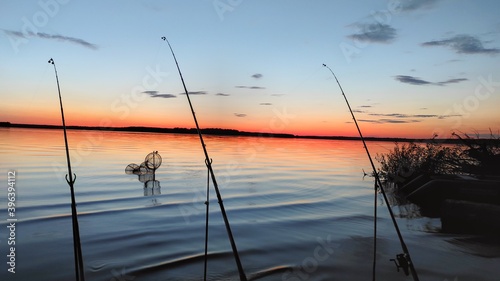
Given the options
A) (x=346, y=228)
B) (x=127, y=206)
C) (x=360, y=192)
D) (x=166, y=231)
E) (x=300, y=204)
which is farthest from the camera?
(x=360, y=192)

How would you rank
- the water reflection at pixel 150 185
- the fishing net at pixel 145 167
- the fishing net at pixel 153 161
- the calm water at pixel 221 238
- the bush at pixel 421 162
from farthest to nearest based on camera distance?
the fishing net at pixel 145 167, the fishing net at pixel 153 161, the bush at pixel 421 162, the water reflection at pixel 150 185, the calm water at pixel 221 238

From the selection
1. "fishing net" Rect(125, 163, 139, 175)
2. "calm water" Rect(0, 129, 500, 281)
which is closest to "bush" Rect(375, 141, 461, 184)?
"calm water" Rect(0, 129, 500, 281)

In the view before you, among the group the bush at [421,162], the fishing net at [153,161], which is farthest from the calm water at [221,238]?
the bush at [421,162]

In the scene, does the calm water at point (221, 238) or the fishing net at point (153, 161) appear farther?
the fishing net at point (153, 161)

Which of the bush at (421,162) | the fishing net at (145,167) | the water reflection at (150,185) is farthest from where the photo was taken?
the fishing net at (145,167)

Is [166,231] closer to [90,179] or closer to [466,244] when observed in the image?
[466,244]

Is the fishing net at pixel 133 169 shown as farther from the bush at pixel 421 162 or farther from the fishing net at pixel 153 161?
the bush at pixel 421 162

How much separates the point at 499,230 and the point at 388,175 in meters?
16.1

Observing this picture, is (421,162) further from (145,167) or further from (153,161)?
(145,167)

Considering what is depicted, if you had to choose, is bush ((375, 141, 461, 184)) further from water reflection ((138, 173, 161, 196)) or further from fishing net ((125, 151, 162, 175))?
fishing net ((125, 151, 162, 175))

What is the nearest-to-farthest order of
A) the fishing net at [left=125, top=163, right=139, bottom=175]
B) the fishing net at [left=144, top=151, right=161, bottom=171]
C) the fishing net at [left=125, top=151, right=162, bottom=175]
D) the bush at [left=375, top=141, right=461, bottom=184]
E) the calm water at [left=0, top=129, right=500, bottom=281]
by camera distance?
the calm water at [left=0, top=129, right=500, bottom=281] < the bush at [left=375, top=141, right=461, bottom=184] < the fishing net at [left=144, top=151, right=161, bottom=171] < the fishing net at [left=125, top=151, right=162, bottom=175] < the fishing net at [left=125, top=163, right=139, bottom=175]

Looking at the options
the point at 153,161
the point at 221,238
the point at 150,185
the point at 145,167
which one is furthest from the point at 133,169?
the point at 221,238

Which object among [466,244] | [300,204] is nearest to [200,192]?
[300,204]

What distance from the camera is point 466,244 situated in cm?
1136
